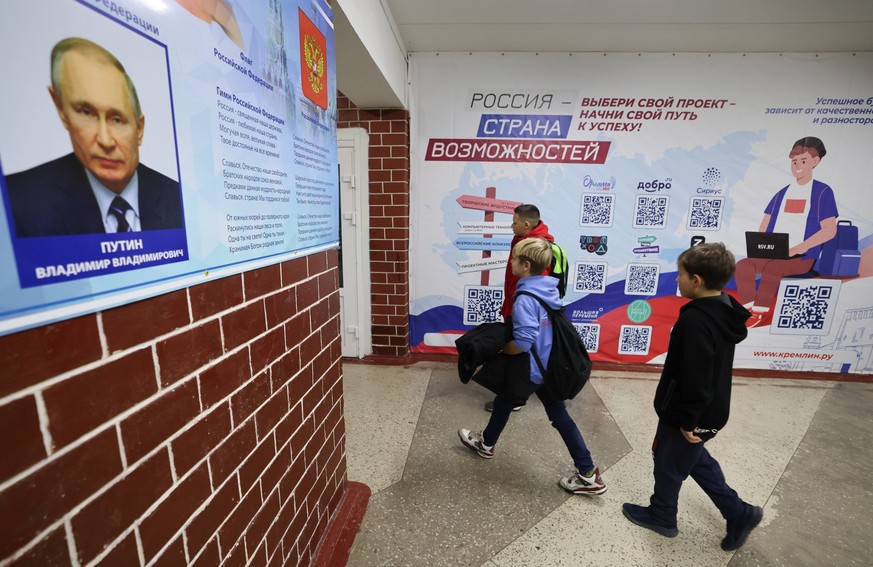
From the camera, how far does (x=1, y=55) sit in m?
0.46

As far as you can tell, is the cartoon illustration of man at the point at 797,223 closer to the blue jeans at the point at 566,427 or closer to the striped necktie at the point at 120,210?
the blue jeans at the point at 566,427

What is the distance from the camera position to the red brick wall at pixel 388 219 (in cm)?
330

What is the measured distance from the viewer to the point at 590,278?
3.48m

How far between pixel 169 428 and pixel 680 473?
2.02 m

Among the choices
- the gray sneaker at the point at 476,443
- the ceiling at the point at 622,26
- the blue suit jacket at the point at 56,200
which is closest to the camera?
the blue suit jacket at the point at 56,200

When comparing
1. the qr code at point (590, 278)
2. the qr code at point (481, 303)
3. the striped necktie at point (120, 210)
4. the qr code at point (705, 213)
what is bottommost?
the qr code at point (481, 303)

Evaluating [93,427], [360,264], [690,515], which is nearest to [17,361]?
[93,427]

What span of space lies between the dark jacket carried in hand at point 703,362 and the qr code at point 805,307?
2802 mm

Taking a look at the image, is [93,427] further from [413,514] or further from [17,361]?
[413,514]

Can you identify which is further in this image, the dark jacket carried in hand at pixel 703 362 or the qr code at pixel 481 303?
the qr code at pixel 481 303

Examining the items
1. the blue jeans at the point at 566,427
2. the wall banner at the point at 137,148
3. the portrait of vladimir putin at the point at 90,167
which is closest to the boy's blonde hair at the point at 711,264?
the blue jeans at the point at 566,427

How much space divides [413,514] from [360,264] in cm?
224

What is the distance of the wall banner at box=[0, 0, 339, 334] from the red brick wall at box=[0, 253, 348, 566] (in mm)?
69

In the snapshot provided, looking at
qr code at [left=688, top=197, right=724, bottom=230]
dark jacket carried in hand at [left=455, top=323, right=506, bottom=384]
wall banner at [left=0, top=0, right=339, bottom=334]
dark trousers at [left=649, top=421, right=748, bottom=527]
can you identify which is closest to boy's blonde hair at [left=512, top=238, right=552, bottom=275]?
dark jacket carried in hand at [left=455, top=323, right=506, bottom=384]
